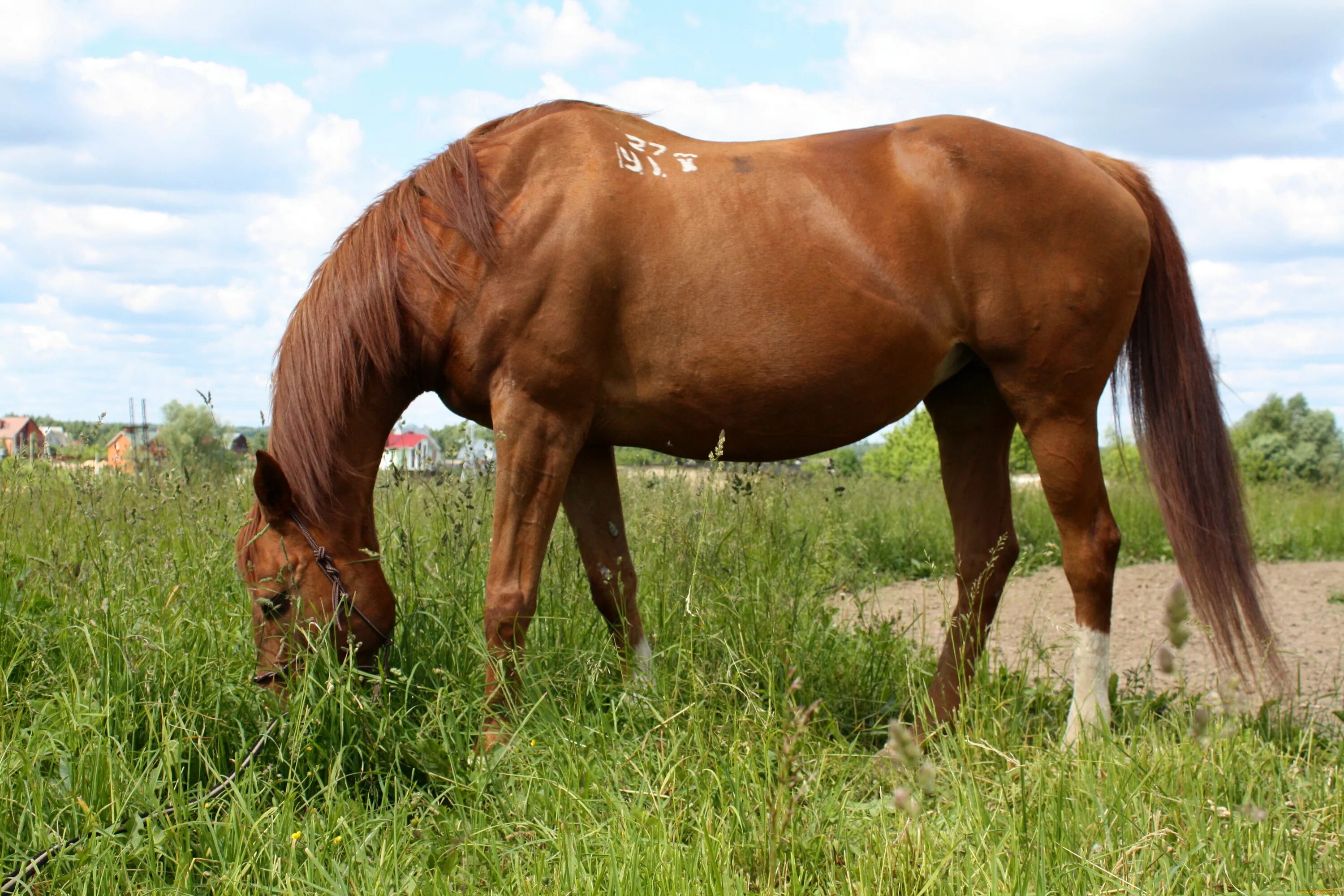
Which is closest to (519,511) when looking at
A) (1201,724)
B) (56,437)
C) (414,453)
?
(414,453)

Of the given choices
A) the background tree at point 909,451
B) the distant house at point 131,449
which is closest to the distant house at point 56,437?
the distant house at point 131,449

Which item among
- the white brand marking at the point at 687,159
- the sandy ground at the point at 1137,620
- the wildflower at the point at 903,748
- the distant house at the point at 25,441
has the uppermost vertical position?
the white brand marking at the point at 687,159

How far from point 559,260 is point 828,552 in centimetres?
218

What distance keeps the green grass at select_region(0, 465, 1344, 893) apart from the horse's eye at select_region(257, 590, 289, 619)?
18cm

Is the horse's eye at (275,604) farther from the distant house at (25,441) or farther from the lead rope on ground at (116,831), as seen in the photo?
the distant house at (25,441)

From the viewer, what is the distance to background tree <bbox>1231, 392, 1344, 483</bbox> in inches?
622

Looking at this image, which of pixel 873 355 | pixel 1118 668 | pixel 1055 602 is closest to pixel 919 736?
pixel 873 355

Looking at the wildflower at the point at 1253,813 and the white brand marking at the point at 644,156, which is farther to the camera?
the white brand marking at the point at 644,156

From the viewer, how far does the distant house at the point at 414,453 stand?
4.33 metres

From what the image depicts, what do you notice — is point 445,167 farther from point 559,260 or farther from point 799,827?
point 799,827

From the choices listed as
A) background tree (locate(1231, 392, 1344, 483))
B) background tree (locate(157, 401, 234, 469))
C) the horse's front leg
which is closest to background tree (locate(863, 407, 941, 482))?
background tree (locate(1231, 392, 1344, 483))

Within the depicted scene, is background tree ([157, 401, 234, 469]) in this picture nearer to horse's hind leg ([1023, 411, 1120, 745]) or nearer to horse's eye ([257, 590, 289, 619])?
horse's eye ([257, 590, 289, 619])

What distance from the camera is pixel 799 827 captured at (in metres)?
2.10

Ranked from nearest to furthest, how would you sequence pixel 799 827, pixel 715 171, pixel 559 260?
pixel 799 827 < pixel 559 260 < pixel 715 171
